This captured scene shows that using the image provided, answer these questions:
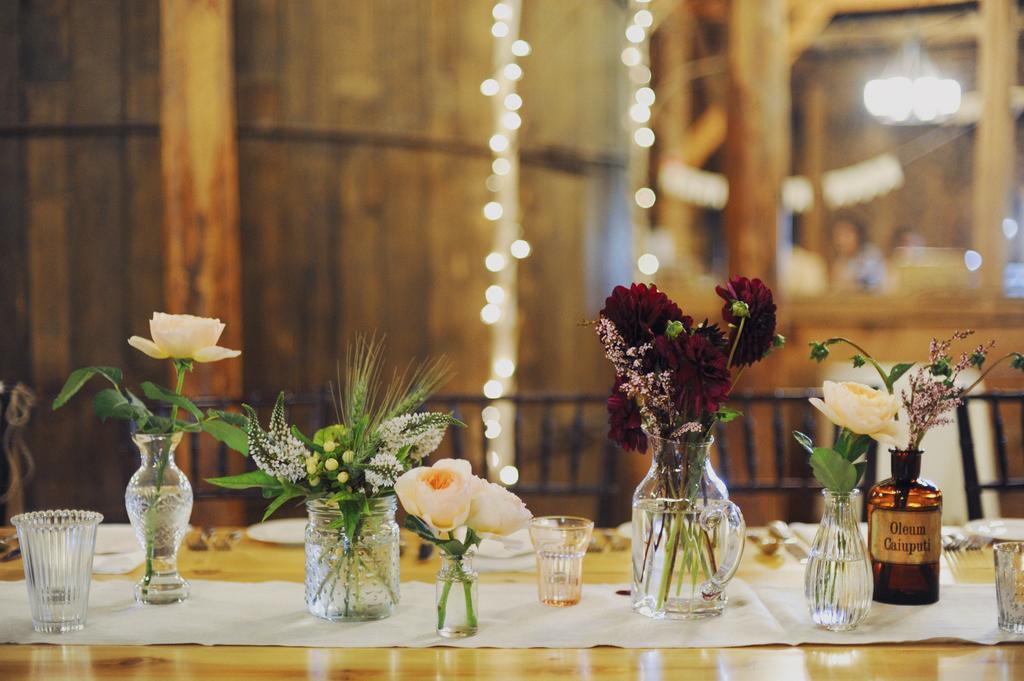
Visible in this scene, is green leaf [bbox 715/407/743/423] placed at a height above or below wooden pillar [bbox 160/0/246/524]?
below

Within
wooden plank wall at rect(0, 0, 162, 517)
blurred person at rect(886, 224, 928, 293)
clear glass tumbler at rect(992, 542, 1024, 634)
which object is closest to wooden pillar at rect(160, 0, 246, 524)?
wooden plank wall at rect(0, 0, 162, 517)

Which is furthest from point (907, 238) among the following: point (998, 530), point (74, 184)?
point (998, 530)

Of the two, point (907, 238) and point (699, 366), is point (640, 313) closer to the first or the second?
point (699, 366)

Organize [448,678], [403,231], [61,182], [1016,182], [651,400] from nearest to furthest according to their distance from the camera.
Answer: [448,678]
[651,400]
[61,182]
[403,231]
[1016,182]

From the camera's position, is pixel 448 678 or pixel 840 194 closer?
pixel 448 678

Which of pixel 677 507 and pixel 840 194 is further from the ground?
pixel 840 194

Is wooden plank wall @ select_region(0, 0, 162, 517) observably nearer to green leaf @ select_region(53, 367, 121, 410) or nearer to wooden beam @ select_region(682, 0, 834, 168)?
green leaf @ select_region(53, 367, 121, 410)

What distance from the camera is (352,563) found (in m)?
1.36

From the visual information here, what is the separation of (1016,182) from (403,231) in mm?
4852

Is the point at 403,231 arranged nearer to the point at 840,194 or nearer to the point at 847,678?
the point at 847,678

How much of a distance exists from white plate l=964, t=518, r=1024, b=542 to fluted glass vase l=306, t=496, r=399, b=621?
1.06 meters

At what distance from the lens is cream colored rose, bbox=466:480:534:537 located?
1.25 meters

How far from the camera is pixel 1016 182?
23.0ft

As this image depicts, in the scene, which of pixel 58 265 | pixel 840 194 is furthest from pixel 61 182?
pixel 840 194
